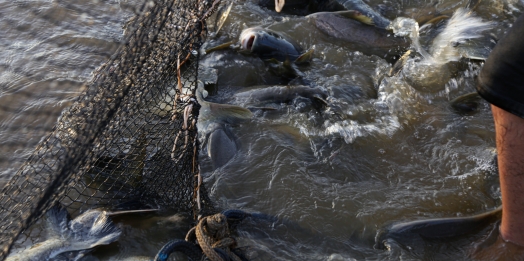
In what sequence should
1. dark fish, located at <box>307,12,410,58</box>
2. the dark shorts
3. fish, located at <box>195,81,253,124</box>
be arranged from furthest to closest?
dark fish, located at <box>307,12,410,58</box> < fish, located at <box>195,81,253,124</box> < the dark shorts

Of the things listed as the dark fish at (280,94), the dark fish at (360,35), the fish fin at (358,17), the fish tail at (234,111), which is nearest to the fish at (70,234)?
the fish tail at (234,111)

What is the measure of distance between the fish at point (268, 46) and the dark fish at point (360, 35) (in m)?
0.52

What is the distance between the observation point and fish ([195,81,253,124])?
10.8 feet

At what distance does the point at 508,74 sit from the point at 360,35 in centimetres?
244

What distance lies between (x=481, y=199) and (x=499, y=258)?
1.47 feet

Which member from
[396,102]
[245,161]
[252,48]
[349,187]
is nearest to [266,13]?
[252,48]

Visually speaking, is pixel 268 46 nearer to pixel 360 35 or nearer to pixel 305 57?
pixel 305 57

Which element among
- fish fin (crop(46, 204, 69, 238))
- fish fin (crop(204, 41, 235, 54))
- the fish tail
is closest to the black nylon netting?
fish fin (crop(46, 204, 69, 238))

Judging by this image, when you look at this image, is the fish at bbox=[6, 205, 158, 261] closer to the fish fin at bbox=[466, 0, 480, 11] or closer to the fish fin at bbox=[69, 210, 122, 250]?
the fish fin at bbox=[69, 210, 122, 250]

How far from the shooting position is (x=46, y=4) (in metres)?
5.03

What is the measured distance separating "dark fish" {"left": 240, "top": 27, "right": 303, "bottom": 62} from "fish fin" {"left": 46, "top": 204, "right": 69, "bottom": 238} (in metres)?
2.24

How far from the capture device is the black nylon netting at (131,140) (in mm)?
2113

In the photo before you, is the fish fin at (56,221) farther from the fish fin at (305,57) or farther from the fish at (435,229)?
the fish fin at (305,57)

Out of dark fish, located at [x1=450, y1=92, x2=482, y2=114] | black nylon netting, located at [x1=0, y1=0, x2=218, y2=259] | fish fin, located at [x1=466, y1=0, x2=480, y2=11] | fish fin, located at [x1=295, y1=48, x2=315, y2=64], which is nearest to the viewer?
black nylon netting, located at [x1=0, y1=0, x2=218, y2=259]
